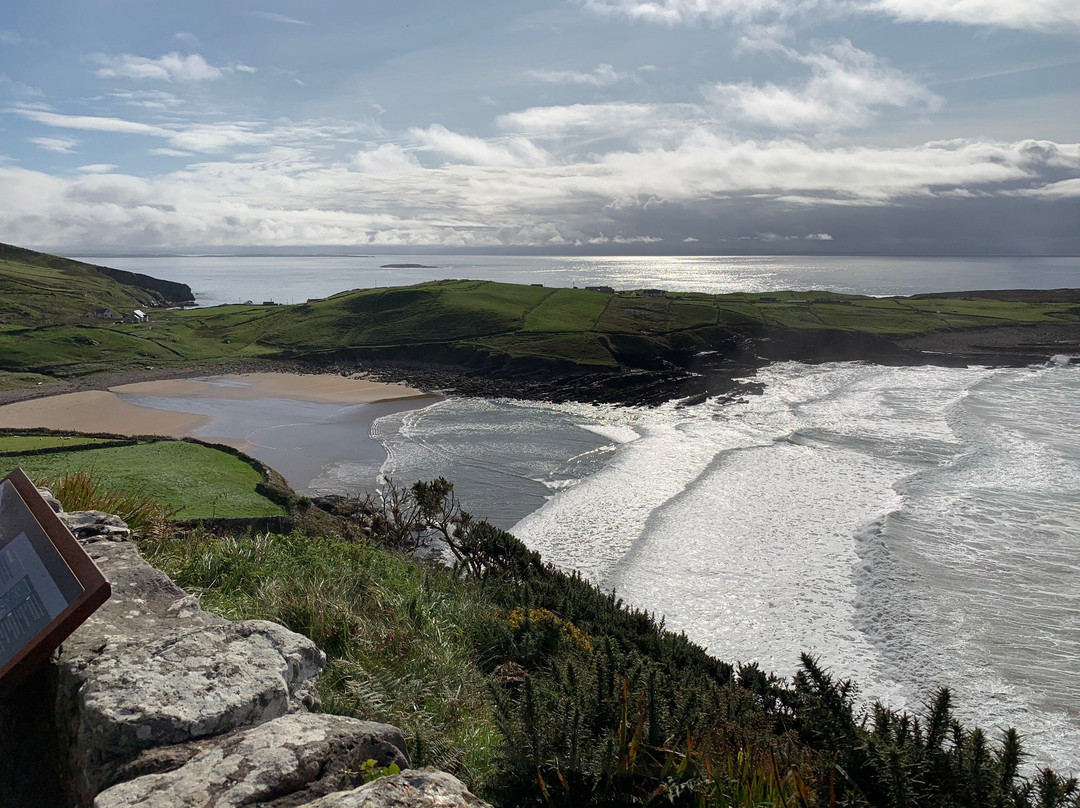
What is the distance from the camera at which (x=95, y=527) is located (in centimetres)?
629

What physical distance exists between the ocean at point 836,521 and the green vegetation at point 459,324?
22579 mm

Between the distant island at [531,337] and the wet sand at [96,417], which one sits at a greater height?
the distant island at [531,337]

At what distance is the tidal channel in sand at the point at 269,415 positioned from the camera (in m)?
34.5

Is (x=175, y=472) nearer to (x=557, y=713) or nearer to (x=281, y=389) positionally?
(x=557, y=713)

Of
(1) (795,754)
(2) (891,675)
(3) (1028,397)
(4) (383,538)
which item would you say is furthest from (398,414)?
(1) (795,754)

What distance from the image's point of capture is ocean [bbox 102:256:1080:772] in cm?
1511

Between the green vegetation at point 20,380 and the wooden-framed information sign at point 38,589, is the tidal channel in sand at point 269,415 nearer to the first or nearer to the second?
the green vegetation at point 20,380

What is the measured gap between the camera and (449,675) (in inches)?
237

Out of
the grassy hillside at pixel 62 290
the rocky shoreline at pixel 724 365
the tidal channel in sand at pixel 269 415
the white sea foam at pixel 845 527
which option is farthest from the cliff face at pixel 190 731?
the grassy hillside at pixel 62 290

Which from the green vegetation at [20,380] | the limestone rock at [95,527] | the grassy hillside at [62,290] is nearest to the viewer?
the limestone rock at [95,527]

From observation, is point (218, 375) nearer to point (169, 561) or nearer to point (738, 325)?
point (738, 325)

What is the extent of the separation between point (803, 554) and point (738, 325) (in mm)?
57249

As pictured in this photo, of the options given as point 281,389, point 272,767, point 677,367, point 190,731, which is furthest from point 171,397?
point 272,767

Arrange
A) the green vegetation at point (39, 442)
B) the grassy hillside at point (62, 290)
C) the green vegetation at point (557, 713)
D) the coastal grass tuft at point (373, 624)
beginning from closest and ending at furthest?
1. the green vegetation at point (557, 713)
2. the coastal grass tuft at point (373, 624)
3. the green vegetation at point (39, 442)
4. the grassy hillside at point (62, 290)
